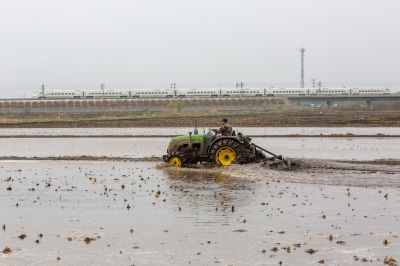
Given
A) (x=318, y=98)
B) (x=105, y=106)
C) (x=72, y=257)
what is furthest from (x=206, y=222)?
(x=318, y=98)

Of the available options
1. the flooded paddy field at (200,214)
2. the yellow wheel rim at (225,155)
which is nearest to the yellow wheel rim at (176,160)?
the flooded paddy field at (200,214)

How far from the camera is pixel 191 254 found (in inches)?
466

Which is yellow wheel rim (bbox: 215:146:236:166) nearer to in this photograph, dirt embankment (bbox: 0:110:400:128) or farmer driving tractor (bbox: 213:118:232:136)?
farmer driving tractor (bbox: 213:118:232:136)

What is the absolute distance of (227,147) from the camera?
24.2 m

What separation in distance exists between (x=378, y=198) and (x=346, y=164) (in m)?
8.20

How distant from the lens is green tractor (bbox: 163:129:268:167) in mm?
24219

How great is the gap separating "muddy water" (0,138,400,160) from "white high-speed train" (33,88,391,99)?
109 meters

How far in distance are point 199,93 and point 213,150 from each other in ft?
455

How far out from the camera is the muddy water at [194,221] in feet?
38.5

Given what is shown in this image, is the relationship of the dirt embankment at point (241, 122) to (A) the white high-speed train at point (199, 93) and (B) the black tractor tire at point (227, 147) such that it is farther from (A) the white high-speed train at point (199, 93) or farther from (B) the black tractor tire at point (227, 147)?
(A) the white high-speed train at point (199, 93)

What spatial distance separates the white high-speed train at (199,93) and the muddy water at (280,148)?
109303 mm

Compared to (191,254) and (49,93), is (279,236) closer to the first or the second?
(191,254)

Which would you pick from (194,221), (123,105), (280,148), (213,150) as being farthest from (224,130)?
(123,105)

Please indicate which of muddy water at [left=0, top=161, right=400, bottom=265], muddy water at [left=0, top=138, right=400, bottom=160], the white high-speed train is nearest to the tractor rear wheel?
muddy water at [left=0, top=161, right=400, bottom=265]
